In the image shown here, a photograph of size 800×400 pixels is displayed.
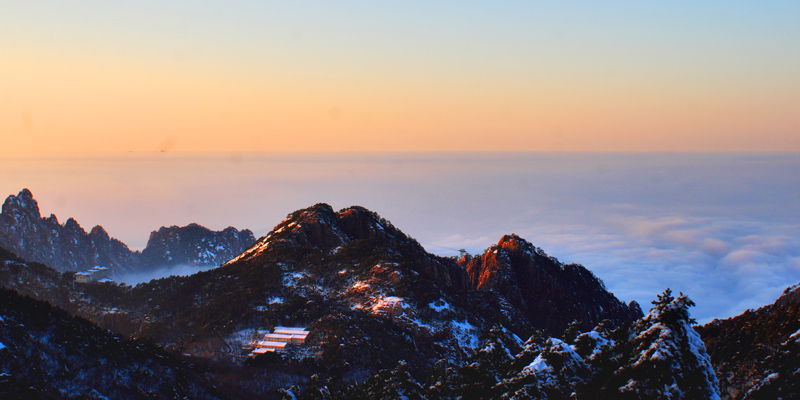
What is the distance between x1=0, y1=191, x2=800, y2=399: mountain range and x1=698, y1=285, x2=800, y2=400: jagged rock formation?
0.13 metres

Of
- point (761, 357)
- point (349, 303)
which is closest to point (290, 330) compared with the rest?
point (349, 303)

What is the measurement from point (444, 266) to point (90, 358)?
61.0 metres

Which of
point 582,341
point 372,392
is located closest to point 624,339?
point 582,341

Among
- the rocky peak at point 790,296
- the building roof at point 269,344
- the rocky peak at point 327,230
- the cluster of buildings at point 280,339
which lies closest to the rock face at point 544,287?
the rocky peak at point 327,230

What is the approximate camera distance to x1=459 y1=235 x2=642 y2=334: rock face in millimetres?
108750

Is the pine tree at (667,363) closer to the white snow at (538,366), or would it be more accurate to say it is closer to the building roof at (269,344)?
the white snow at (538,366)

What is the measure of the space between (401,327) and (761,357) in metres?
41.5

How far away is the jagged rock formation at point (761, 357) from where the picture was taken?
118ft

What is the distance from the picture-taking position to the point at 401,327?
253ft

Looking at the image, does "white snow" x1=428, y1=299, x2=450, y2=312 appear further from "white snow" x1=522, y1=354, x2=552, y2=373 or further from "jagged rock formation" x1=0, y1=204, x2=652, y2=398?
"white snow" x1=522, y1=354, x2=552, y2=373

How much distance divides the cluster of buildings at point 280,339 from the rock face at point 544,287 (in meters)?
40.3

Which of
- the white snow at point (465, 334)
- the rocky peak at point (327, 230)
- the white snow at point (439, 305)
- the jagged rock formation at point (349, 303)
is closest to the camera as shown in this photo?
the jagged rock formation at point (349, 303)

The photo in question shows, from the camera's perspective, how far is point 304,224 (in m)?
106

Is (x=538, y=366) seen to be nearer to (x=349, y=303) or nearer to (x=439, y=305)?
(x=439, y=305)
